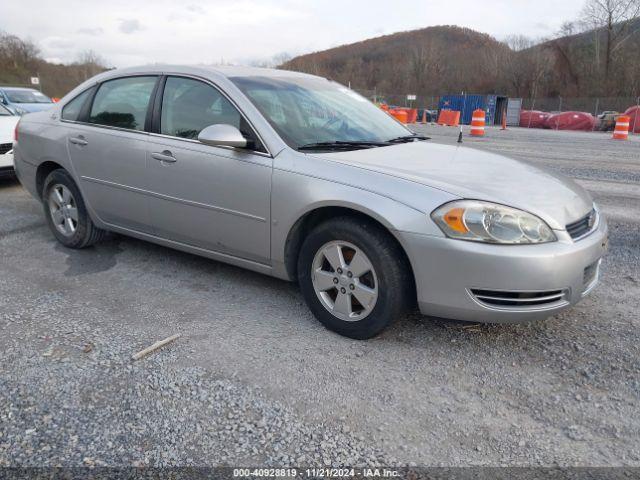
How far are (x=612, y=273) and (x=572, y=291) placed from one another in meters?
1.77

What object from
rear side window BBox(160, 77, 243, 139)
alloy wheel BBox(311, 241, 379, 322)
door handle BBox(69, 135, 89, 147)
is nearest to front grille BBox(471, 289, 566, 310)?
alloy wheel BBox(311, 241, 379, 322)

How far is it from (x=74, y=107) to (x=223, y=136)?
215 centimetres

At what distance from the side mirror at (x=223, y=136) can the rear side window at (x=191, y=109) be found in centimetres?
21

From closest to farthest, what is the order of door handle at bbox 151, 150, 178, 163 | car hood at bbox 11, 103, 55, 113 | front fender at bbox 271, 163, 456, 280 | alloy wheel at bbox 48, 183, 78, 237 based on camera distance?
front fender at bbox 271, 163, 456, 280 → door handle at bbox 151, 150, 178, 163 → alloy wheel at bbox 48, 183, 78, 237 → car hood at bbox 11, 103, 55, 113

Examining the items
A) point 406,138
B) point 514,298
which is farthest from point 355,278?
point 406,138

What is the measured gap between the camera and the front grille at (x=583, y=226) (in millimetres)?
2939

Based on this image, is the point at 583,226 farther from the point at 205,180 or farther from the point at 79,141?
the point at 79,141

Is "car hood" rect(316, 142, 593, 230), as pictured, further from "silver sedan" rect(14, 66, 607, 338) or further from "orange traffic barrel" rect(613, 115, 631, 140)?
"orange traffic barrel" rect(613, 115, 631, 140)

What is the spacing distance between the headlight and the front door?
3.84ft

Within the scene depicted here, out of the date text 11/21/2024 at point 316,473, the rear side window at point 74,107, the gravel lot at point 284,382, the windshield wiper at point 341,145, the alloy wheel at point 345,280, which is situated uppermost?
the rear side window at point 74,107

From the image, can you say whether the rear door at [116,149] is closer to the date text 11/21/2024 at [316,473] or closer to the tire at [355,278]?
the tire at [355,278]

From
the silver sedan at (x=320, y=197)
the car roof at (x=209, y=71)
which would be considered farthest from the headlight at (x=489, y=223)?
the car roof at (x=209, y=71)

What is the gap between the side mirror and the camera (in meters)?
3.30

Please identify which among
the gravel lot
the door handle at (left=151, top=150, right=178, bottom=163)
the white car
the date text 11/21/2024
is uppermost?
the door handle at (left=151, top=150, right=178, bottom=163)
